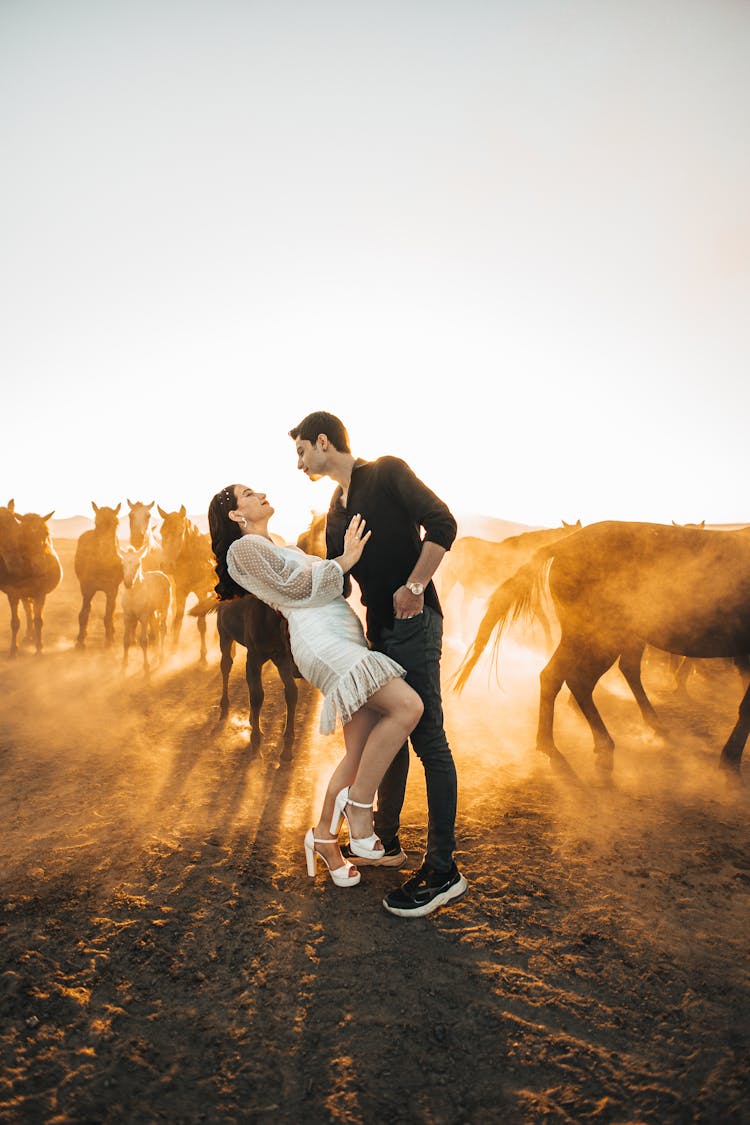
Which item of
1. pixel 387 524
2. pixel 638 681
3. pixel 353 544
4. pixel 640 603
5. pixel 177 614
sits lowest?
pixel 177 614

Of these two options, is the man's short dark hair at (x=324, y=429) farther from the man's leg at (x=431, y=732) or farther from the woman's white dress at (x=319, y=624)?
the man's leg at (x=431, y=732)

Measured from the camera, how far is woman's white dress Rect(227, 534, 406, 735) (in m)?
2.70

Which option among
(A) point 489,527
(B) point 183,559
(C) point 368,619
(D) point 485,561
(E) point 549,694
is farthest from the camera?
(A) point 489,527

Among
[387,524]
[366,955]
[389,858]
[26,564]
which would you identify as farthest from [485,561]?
[366,955]

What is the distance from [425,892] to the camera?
2.89 meters

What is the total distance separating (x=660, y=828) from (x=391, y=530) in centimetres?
291

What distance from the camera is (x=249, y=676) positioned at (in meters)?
5.77

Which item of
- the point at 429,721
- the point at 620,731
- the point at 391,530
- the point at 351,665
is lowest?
the point at 620,731

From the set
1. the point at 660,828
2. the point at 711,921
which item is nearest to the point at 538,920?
the point at 711,921

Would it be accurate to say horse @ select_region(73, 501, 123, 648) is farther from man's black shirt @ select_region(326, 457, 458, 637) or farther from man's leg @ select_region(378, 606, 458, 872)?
man's leg @ select_region(378, 606, 458, 872)

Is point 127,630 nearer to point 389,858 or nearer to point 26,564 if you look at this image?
point 26,564

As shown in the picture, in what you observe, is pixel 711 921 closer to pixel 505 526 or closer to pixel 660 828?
pixel 660 828

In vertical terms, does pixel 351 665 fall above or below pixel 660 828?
above

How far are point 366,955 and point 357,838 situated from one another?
1.62ft
